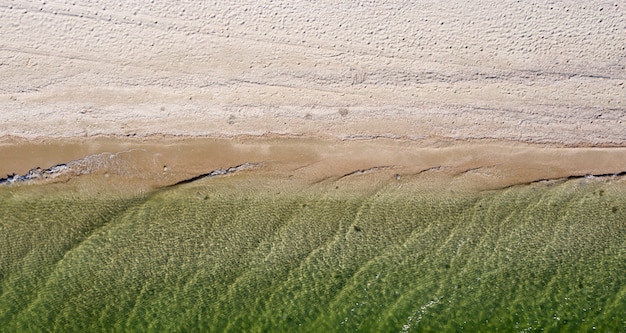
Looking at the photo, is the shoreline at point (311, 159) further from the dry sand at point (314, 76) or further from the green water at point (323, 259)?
the green water at point (323, 259)

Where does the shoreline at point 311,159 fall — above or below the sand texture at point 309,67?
below

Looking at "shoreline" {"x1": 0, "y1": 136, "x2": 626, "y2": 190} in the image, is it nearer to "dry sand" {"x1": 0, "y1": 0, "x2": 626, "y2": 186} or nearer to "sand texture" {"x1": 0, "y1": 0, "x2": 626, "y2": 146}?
"dry sand" {"x1": 0, "y1": 0, "x2": 626, "y2": 186}

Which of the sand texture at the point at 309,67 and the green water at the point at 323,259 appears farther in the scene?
the green water at the point at 323,259

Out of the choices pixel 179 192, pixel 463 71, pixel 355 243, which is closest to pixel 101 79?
pixel 179 192

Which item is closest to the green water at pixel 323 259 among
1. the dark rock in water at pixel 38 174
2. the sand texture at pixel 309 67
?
the dark rock in water at pixel 38 174

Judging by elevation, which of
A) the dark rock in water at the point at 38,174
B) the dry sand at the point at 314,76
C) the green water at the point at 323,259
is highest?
the dry sand at the point at 314,76

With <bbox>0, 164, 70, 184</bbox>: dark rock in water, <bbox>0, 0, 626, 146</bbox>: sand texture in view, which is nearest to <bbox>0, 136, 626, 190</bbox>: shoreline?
<bbox>0, 164, 70, 184</bbox>: dark rock in water

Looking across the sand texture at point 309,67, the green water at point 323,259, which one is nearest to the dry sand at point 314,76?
the sand texture at point 309,67
